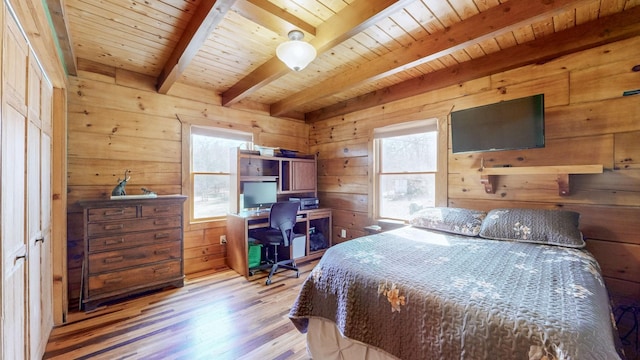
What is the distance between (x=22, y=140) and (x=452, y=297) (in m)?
2.33

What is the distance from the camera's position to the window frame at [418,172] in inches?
117

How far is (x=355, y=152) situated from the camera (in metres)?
3.95

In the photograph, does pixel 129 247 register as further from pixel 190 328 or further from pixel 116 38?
pixel 116 38

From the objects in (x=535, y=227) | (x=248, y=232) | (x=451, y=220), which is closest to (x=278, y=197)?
(x=248, y=232)

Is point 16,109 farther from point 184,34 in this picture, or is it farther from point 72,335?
point 72,335

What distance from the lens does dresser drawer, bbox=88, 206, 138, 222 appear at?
97.0 inches

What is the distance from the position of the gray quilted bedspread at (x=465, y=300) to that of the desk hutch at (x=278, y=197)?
174 centimetres

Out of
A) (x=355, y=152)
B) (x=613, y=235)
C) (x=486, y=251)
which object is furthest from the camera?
(x=355, y=152)

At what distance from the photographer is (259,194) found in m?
3.75

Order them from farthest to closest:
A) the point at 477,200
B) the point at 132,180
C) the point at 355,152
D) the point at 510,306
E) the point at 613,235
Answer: the point at 355,152
the point at 132,180
the point at 477,200
the point at 613,235
the point at 510,306

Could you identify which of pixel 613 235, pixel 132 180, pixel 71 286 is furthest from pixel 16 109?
pixel 613 235

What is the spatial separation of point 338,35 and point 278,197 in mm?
2779

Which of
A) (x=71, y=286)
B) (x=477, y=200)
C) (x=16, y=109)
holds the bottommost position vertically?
(x=71, y=286)

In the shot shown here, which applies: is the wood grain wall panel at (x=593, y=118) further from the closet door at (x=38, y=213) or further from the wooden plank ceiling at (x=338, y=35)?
the closet door at (x=38, y=213)
